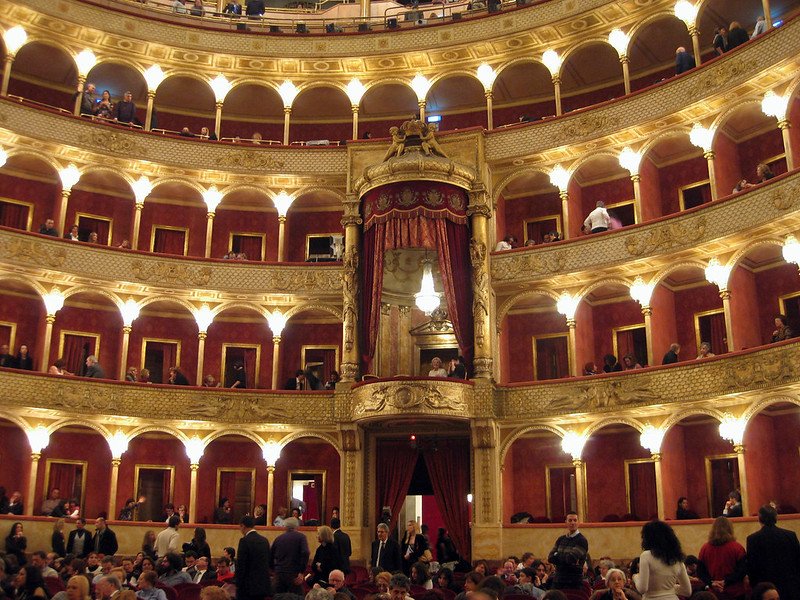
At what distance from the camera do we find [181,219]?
2973cm

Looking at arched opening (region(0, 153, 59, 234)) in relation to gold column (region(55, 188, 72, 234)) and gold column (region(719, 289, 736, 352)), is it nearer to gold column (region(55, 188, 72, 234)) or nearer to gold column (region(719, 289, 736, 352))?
gold column (region(55, 188, 72, 234))

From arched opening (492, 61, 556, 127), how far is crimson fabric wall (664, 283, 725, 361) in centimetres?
822

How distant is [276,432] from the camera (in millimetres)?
26000

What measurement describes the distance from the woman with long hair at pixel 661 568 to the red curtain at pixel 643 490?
55.7 feet

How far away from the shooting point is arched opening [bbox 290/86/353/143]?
3155cm

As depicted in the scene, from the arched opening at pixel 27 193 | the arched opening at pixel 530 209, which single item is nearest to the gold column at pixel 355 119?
the arched opening at pixel 530 209

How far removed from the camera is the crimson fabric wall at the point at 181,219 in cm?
2938

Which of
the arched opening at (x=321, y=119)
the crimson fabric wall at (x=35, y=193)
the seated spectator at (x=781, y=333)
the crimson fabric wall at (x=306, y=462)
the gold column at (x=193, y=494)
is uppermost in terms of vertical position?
the arched opening at (x=321, y=119)

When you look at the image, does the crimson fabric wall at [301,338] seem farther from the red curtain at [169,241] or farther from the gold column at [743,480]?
the gold column at [743,480]

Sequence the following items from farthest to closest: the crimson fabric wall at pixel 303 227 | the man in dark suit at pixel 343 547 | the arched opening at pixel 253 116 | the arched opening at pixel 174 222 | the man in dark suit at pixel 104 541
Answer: the arched opening at pixel 253 116 < the crimson fabric wall at pixel 303 227 < the arched opening at pixel 174 222 < the man in dark suit at pixel 104 541 < the man in dark suit at pixel 343 547

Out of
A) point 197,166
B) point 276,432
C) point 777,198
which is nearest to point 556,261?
point 777,198

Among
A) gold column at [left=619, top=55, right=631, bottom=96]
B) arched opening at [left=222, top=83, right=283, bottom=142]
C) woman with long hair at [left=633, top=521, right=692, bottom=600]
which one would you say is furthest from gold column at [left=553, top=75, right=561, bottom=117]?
woman with long hair at [left=633, top=521, right=692, bottom=600]

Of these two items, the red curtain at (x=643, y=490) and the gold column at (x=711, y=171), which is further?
the red curtain at (x=643, y=490)

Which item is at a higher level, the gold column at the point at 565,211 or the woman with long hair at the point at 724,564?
the gold column at the point at 565,211
